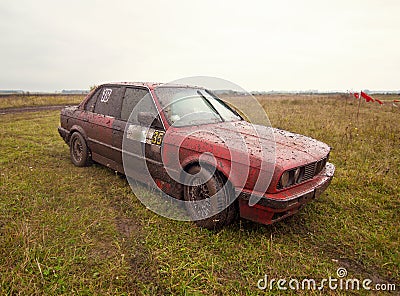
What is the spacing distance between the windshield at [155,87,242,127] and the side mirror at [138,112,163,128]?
5.3 inches

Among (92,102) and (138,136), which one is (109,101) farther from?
(138,136)

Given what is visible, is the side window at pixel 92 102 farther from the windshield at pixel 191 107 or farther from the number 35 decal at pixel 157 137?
the number 35 decal at pixel 157 137

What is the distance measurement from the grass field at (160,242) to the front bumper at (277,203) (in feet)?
1.08

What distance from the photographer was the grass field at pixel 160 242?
2328 millimetres

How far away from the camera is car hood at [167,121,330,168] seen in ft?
9.22

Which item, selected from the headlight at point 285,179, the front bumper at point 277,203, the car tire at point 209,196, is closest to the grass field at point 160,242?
the car tire at point 209,196

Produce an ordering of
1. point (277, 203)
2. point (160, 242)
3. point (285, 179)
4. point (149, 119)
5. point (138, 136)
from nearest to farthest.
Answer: point (277, 203) → point (285, 179) → point (160, 242) → point (149, 119) → point (138, 136)

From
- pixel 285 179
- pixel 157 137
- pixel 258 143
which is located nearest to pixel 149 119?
pixel 157 137

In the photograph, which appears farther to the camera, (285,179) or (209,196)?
(209,196)

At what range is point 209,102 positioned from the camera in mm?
4145

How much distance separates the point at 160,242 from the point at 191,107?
1.81m

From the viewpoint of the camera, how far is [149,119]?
3436 mm

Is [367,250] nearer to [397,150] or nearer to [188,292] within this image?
[188,292]

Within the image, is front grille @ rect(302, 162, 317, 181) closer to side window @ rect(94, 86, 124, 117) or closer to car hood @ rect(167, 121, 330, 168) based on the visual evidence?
car hood @ rect(167, 121, 330, 168)
